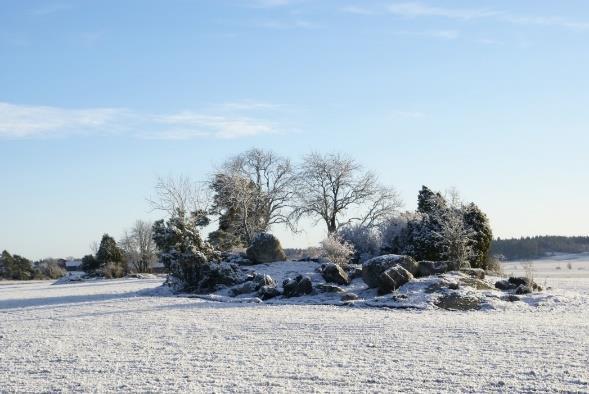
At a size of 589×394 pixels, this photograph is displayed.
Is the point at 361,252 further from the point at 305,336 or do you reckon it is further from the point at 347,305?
the point at 305,336

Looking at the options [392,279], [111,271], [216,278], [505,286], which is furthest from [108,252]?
[505,286]

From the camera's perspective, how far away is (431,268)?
963 inches

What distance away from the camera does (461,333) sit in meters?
13.2

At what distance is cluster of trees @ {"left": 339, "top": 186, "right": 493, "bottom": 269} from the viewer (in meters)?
27.5

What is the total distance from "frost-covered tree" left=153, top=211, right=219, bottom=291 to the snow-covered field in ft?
23.1

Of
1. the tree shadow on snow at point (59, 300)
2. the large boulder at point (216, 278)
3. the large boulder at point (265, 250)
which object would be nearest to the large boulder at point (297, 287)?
the large boulder at point (216, 278)

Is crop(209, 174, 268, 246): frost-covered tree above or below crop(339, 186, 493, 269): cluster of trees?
above

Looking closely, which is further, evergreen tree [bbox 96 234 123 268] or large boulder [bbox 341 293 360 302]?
evergreen tree [bbox 96 234 123 268]

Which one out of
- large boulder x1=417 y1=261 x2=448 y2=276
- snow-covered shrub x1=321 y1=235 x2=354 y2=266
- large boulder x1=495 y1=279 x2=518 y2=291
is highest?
snow-covered shrub x1=321 y1=235 x2=354 y2=266

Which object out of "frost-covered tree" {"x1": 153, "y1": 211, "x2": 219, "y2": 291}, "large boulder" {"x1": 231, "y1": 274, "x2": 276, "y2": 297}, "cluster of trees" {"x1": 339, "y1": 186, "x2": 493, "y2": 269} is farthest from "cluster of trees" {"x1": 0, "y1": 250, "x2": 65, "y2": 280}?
"large boulder" {"x1": 231, "y1": 274, "x2": 276, "y2": 297}

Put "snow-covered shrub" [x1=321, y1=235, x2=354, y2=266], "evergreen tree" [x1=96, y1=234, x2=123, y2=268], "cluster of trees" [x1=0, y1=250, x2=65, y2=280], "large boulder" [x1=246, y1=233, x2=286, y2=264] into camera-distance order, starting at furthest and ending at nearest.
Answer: "cluster of trees" [x1=0, y1=250, x2=65, y2=280] < "evergreen tree" [x1=96, y1=234, x2=123, y2=268] < "large boulder" [x1=246, y1=233, x2=286, y2=264] < "snow-covered shrub" [x1=321, y1=235, x2=354, y2=266]

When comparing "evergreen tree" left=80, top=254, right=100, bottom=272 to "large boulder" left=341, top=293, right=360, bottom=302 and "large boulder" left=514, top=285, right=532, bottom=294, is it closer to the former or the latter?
"large boulder" left=341, top=293, right=360, bottom=302

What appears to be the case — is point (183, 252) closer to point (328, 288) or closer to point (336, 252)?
point (328, 288)

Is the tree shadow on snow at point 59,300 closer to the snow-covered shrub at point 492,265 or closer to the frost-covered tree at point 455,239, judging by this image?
the frost-covered tree at point 455,239
